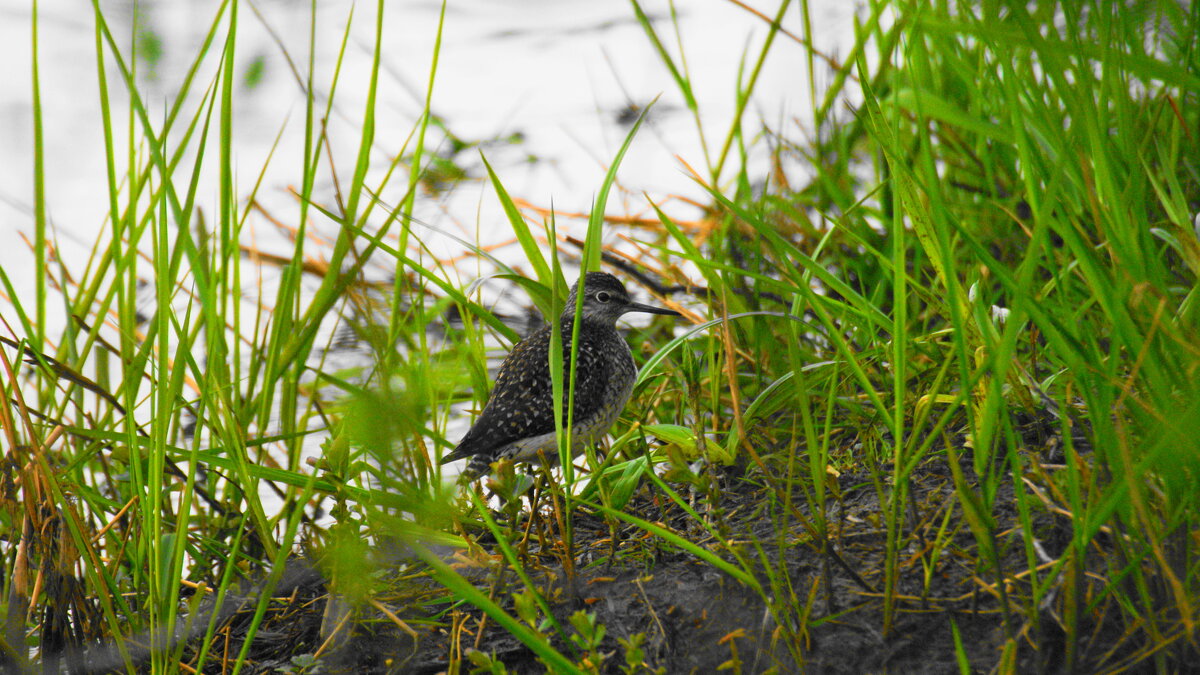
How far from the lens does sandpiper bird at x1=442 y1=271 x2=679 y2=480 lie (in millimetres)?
3732

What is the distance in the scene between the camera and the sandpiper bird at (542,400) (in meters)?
3.73

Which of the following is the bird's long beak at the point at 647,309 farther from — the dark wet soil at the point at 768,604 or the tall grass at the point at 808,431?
the dark wet soil at the point at 768,604

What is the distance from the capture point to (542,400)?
3984mm

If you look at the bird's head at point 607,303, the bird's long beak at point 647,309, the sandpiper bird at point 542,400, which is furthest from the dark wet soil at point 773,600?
the bird's head at point 607,303

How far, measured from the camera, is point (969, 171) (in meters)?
4.19

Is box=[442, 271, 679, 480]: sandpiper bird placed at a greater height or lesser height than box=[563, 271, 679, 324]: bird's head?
lesser

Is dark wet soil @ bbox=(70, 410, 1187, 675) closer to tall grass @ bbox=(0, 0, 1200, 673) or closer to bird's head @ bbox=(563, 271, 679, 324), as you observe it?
tall grass @ bbox=(0, 0, 1200, 673)

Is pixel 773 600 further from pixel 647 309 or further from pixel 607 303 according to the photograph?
pixel 607 303

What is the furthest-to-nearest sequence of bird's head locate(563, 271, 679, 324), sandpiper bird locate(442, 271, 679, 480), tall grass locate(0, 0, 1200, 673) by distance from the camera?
bird's head locate(563, 271, 679, 324), sandpiper bird locate(442, 271, 679, 480), tall grass locate(0, 0, 1200, 673)

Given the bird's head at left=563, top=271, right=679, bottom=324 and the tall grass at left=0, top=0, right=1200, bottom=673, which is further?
the bird's head at left=563, top=271, right=679, bottom=324

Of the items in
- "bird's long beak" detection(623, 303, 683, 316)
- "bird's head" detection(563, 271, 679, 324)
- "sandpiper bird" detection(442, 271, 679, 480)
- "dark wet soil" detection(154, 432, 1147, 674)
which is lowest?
"dark wet soil" detection(154, 432, 1147, 674)

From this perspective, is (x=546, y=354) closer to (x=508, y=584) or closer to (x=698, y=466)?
(x=698, y=466)

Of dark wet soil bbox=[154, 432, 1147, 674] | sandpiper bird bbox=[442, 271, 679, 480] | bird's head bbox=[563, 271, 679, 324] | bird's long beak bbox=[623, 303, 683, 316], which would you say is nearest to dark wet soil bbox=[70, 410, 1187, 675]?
dark wet soil bbox=[154, 432, 1147, 674]

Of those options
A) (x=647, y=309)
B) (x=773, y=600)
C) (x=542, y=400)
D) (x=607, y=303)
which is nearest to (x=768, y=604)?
(x=773, y=600)
